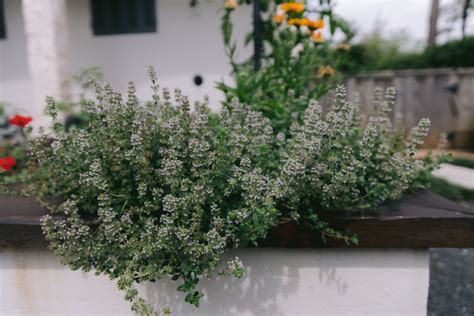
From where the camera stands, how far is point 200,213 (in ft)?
4.67

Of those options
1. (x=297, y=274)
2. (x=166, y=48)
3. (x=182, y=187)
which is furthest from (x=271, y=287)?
(x=166, y=48)

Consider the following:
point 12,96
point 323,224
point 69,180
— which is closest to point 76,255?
point 69,180

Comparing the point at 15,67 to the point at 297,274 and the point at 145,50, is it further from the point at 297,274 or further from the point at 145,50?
the point at 297,274

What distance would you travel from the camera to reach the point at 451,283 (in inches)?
96.2

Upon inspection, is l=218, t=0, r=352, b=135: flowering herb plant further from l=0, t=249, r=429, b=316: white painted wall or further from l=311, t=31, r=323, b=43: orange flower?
l=0, t=249, r=429, b=316: white painted wall

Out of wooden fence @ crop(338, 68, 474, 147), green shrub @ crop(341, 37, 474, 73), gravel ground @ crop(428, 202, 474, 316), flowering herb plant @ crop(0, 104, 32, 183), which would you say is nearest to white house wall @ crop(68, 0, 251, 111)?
flowering herb plant @ crop(0, 104, 32, 183)

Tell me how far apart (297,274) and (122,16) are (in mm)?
6026

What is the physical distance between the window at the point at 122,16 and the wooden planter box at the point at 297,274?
5.47 metres

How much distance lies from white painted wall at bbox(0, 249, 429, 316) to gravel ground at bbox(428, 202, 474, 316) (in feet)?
1.94

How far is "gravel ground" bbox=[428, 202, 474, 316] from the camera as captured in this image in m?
2.16

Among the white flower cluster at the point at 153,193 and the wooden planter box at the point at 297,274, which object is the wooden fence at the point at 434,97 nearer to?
the wooden planter box at the point at 297,274

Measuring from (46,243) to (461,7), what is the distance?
1801 cm

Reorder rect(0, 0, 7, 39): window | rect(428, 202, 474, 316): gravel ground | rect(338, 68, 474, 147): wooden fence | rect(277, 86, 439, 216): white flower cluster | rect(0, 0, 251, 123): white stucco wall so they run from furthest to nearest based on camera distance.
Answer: rect(338, 68, 474, 147): wooden fence, rect(0, 0, 7, 39): window, rect(0, 0, 251, 123): white stucco wall, rect(428, 202, 474, 316): gravel ground, rect(277, 86, 439, 216): white flower cluster

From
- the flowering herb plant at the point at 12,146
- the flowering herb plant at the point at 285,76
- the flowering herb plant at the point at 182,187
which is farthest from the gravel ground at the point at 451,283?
the flowering herb plant at the point at 12,146
